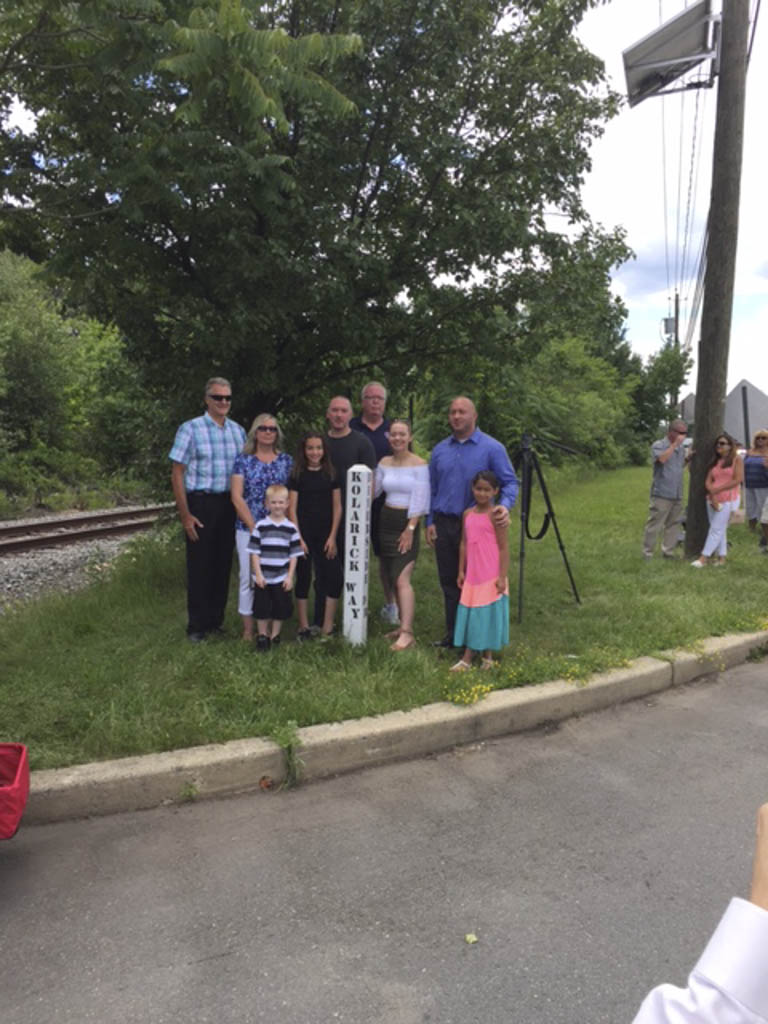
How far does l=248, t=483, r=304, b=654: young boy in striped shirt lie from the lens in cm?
483

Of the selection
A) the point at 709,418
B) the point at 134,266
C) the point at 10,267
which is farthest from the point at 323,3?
the point at 10,267

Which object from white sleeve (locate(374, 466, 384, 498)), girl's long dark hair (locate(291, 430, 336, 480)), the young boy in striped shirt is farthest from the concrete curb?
girl's long dark hair (locate(291, 430, 336, 480))

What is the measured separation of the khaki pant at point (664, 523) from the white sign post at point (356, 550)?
201 inches

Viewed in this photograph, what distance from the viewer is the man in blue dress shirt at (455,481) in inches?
194

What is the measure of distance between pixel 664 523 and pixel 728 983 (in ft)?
28.8

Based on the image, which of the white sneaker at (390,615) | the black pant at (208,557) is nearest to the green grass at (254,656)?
the white sneaker at (390,615)

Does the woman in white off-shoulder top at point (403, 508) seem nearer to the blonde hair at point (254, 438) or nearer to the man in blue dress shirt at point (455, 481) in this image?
the man in blue dress shirt at point (455, 481)

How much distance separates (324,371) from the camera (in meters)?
7.61

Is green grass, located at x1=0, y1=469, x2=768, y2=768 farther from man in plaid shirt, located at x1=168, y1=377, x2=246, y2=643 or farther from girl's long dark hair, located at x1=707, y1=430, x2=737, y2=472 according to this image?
girl's long dark hair, located at x1=707, y1=430, x2=737, y2=472

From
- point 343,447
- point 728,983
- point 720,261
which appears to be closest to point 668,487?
point 720,261

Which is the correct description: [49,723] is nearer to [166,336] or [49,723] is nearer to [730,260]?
[166,336]

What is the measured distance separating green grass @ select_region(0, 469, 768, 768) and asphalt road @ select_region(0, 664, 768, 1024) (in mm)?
479

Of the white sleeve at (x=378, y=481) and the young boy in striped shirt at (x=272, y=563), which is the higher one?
the white sleeve at (x=378, y=481)

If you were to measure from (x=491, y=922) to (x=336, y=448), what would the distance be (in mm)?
3465
